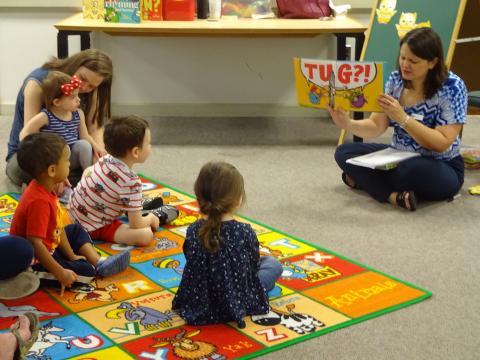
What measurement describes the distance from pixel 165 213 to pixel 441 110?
45.4 inches

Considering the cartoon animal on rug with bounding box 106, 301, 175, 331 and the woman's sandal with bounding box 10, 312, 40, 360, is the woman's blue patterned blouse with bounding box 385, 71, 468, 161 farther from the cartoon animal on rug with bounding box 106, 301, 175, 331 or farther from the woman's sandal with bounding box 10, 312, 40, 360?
the woman's sandal with bounding box 10, 312, 40, 360

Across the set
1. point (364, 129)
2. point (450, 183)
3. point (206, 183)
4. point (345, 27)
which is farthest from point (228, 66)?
point (206, 183)

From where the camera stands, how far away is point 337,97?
3176mm

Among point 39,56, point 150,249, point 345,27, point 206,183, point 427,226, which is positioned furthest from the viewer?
point 39,56

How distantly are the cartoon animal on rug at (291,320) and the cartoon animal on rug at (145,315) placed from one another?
0.77 feet

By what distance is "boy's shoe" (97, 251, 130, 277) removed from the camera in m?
2.40

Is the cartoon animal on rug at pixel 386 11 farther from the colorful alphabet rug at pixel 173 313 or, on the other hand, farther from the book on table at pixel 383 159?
the colorful alphabet rug at pixel 173 313

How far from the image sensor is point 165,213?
2.87 m

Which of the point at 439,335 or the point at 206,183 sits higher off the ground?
the point at 206,183

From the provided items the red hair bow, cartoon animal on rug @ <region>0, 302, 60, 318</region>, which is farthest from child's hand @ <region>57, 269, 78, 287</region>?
the red hair bow

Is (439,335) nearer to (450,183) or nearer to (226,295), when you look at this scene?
(226,295)

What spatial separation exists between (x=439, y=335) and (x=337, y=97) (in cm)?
131

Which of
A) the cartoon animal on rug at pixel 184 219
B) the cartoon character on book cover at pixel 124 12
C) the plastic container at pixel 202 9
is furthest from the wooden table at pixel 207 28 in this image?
the cartoon animal on rug at pixel 184 219

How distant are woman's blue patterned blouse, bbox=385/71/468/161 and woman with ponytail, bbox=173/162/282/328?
1283 millimetres
